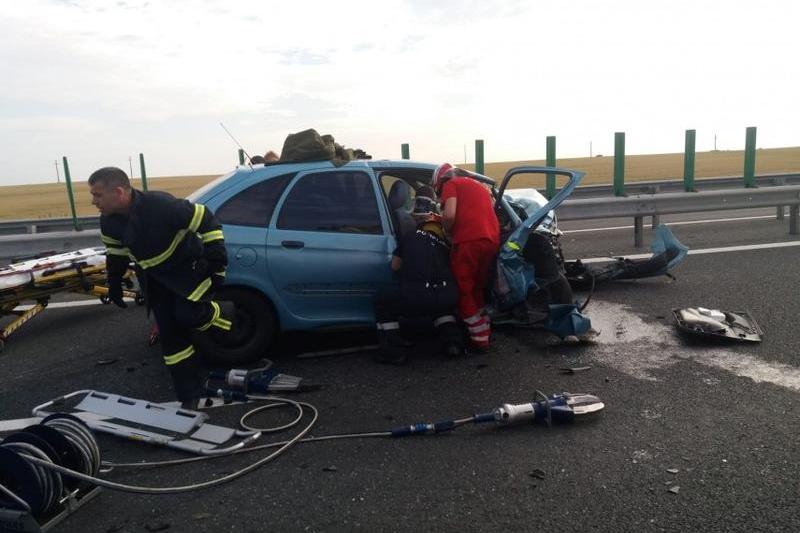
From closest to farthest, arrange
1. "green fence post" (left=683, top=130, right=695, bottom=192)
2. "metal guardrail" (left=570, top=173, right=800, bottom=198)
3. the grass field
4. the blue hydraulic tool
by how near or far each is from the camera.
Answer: the blue hydraulic tool
"green fence post" (left=683, top=130, right=695, bottom=192)
"metal guardrail" (left=570, top=173, right=800, bottom=198)
the grass field

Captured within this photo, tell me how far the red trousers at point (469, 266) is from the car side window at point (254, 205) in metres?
1.54

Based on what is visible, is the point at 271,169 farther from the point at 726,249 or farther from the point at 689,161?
the point at 689,161

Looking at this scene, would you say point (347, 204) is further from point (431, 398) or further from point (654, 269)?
point (654, 269)

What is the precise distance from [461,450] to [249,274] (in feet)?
7.67

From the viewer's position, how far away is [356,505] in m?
3.21

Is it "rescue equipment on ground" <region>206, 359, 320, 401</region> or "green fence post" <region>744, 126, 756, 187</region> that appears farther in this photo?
"green fence post" <region>744, 126, 756, 187</region>

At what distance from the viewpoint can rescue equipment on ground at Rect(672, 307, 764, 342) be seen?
5.36 meters

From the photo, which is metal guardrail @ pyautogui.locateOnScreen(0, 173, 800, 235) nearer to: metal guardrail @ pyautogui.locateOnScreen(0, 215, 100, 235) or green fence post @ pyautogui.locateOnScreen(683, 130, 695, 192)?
metal guardrail @ pyautogui.locateOnScreen(0, 215, 100, 235)

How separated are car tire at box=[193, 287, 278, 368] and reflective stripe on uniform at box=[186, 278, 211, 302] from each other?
2.06ft

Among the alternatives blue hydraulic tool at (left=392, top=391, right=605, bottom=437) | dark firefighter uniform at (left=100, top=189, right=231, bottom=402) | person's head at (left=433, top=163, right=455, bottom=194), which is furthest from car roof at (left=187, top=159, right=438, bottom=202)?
blue hydraulic tool at (left=392, top=391, right=605, bottom=437)

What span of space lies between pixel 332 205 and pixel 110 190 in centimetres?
174

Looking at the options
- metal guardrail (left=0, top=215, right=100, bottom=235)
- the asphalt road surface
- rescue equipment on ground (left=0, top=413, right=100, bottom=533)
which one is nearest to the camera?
rescue equipment on ground (left=0, top=413, right=100, bottom=533)

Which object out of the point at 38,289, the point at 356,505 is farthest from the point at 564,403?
the point at 38,289

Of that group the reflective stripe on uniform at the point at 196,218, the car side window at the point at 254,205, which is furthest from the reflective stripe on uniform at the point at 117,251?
the car side window at the point at 254,205
